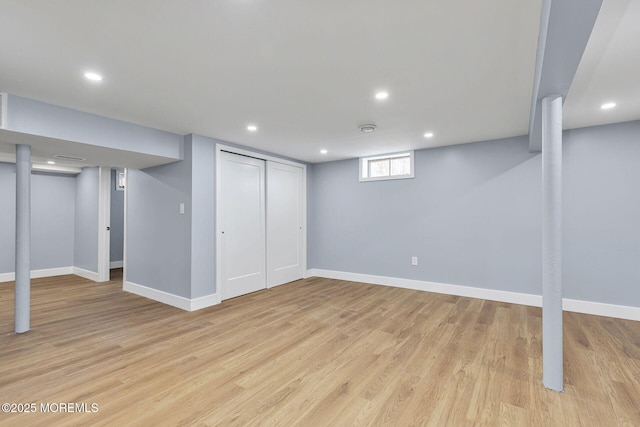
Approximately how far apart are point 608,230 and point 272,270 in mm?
4704

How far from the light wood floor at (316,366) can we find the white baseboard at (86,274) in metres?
1.82

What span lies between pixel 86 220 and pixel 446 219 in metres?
6.93

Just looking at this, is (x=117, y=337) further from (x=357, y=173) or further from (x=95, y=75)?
(x=357, y=173)

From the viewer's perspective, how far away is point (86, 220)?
5.96 metres

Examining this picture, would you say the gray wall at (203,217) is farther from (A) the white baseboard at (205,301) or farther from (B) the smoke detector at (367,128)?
(B) the smoke detector at (367,128)

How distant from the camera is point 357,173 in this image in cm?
549

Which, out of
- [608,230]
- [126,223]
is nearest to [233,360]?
[126,223]

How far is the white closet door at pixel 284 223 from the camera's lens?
5133mm

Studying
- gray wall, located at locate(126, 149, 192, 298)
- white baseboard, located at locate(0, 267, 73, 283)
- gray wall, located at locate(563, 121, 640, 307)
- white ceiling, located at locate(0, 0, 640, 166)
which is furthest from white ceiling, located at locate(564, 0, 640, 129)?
white baseboard, located at locate(0, 267, 73, 283)

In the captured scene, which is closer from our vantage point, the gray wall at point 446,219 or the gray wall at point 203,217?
the gray wall at point 203,217

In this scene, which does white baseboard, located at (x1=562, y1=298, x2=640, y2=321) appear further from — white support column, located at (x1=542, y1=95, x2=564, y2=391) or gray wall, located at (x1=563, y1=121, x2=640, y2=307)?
white support column, located at (x1=542, y1=95, x2=564, y2=391)

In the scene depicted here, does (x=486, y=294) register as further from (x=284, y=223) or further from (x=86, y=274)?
(x=86, y=274)

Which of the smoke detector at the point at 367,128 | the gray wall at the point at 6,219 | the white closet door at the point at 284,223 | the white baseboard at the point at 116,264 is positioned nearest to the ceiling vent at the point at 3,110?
the white closet door at the point at 284,223

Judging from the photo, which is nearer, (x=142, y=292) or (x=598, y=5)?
(x=598, y=5)
